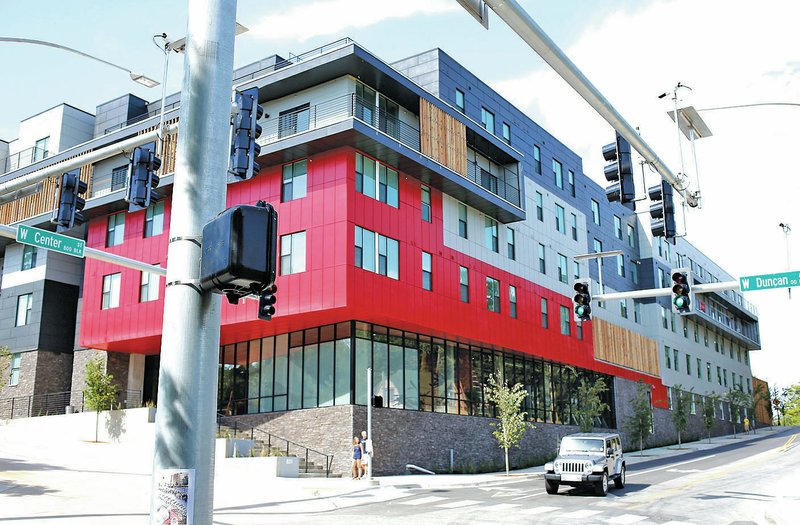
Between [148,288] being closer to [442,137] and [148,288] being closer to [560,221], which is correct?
[442,137]

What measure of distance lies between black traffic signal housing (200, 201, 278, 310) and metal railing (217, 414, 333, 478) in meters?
28.3

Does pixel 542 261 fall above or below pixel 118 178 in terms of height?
below

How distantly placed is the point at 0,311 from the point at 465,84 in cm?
3149

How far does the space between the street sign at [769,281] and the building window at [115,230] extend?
31.8 m

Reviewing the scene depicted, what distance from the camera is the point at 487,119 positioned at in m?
45.2

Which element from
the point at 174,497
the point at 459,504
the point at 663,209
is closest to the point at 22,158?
the point at 459,504

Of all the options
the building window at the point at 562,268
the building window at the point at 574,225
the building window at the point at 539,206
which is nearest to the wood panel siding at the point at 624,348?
the building window at the point at 562,268

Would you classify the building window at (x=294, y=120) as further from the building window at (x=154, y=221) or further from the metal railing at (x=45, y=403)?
the metal railing at (x=45, y=403)

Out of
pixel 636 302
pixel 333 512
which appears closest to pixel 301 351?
pixel 333 512

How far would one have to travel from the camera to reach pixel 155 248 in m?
38.1

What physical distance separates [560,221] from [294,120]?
2326 centimetres

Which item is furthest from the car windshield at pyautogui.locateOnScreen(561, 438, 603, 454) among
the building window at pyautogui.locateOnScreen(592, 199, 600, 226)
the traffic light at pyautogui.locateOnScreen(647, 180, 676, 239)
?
the building window at pyautogui.locateOnScreen(592, 199, 600, 226)

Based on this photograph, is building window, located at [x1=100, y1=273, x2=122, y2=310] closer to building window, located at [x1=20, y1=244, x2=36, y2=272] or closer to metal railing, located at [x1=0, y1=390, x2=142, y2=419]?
metal railing, located at [x1=0, y1=390, x2=142, y2=419]

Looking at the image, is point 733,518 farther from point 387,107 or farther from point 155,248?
point 155,248
